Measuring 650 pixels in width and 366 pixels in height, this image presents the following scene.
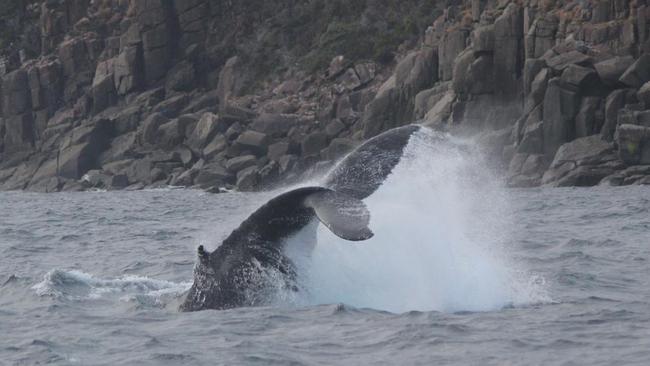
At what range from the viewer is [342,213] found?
26.7 ft

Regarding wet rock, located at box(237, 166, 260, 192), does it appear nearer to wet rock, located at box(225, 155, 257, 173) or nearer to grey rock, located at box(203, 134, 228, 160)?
wet rock, located at box(225, 155, 257, 173)

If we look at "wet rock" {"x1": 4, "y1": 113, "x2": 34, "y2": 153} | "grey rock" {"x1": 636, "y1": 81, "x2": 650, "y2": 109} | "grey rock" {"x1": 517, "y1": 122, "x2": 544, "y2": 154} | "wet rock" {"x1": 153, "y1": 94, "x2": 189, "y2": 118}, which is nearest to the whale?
"grey rock" {"x1": 636, "y1": 81, "x2": 650, "y2": 109}

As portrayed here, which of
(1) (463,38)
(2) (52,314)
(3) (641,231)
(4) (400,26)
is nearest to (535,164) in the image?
(1) (463,38)

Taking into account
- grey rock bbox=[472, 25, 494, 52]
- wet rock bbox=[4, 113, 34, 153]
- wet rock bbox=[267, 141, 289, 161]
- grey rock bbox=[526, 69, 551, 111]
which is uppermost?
grey rock bbox=[472, 25, 494, 52]

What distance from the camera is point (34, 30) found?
85.8 meters

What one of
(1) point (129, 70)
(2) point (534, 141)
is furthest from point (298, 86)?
(2) point (534, 141)

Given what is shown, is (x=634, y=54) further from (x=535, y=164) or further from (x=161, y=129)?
(x=161, y=129)

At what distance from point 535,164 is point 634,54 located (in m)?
6.62

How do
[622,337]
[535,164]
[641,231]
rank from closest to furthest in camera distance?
[622,337], [641,231], [535,164]

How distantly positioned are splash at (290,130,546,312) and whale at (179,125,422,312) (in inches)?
15.9

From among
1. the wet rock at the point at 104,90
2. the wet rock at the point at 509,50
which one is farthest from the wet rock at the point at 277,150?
the wet rock at the point at 104,90

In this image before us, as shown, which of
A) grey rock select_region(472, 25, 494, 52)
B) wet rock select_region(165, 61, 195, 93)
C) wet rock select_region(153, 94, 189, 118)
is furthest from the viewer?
wet rock select_region(165, 61, 195, 93)

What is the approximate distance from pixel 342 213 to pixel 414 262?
3.22 meters

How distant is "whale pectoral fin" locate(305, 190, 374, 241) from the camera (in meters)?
7.79
